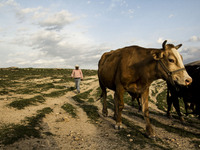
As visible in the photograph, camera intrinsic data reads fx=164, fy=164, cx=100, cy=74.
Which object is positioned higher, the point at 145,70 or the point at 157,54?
the point at 157,54

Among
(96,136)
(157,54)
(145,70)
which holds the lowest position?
(96,136)

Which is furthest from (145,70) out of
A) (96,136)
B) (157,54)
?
(96,136)

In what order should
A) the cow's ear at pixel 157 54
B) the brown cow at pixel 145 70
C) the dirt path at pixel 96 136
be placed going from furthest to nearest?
the cow's ear at pixel 157 54, the brown cow at pixel 145 70, the dirt path at pixel 96 136

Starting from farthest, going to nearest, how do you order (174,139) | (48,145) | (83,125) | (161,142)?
(83,125)
(174,139)
(161,142)
(48,145)

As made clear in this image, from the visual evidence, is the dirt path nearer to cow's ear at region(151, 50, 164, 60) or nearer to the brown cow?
the brown cow

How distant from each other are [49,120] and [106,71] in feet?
11.8

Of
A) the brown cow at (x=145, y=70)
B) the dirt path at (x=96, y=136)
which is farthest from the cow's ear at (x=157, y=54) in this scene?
the dirt path at (x=96, y=136)

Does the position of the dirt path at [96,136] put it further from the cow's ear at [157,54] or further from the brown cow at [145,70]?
the cow's ear at [157,54]

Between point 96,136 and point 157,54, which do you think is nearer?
point 157,54

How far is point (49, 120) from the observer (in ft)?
25.7

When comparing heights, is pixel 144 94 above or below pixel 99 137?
above

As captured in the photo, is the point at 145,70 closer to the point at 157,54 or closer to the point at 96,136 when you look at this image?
the point at 157,54

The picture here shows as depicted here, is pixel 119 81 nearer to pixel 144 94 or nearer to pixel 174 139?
pixel 144 94

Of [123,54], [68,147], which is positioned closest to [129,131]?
[68,147]
